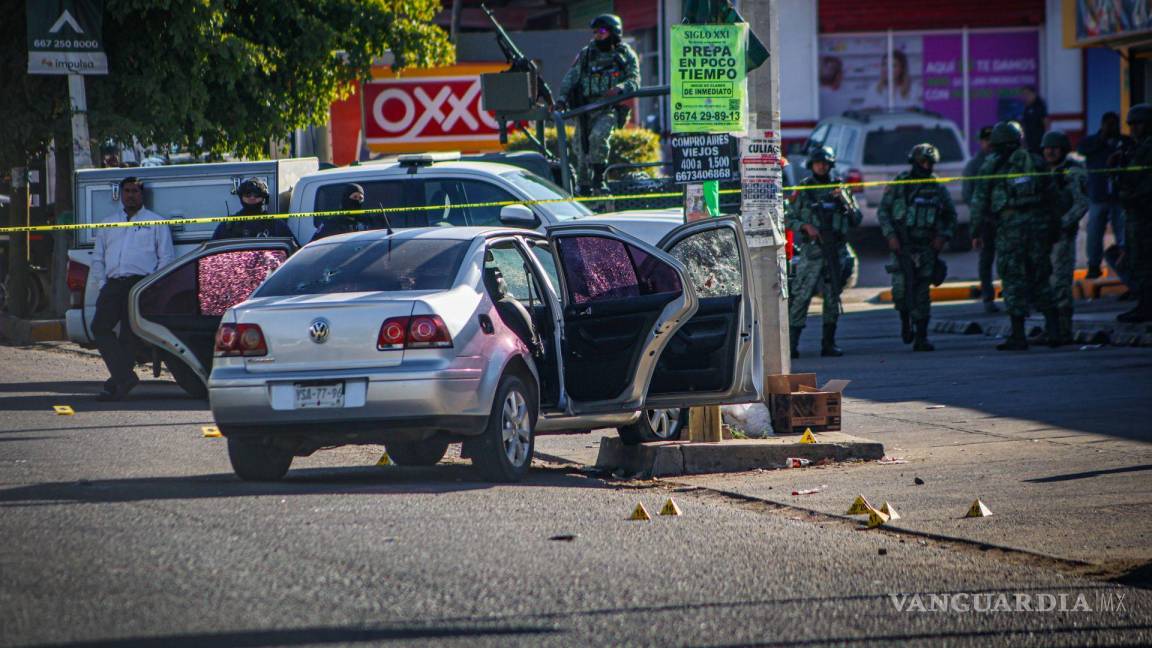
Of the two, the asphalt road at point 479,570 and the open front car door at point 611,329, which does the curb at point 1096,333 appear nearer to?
the asphalt road at point 479,570

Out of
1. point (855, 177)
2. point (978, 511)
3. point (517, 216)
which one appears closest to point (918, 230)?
point (517, 216)

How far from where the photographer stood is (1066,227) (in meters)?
17.2

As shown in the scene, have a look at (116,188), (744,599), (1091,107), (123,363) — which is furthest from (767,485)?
(1091,107)

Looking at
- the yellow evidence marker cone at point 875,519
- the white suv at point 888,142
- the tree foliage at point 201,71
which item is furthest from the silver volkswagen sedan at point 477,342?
the white suv at point 888,142

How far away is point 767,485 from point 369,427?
234cm

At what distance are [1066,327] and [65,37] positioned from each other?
10741 mm

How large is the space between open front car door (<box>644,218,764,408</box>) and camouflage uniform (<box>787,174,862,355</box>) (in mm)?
5946

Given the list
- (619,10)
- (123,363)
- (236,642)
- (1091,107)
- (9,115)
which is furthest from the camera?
(619,10)

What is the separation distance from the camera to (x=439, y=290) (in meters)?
9.65

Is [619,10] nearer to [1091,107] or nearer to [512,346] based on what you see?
[1091,107]

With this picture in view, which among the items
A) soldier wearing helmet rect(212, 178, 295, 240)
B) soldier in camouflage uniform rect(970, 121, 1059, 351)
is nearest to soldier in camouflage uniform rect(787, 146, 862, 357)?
soldier in camouflage uniform rect(970, 121, 1059, 351)

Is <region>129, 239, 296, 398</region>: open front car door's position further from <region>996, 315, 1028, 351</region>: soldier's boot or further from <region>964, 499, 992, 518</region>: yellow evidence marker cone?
<region>996, 315, 1028, 351</region>: soldier's boot

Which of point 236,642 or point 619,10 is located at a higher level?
point 619,10

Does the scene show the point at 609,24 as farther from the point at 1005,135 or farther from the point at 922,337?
the point at 922,337
